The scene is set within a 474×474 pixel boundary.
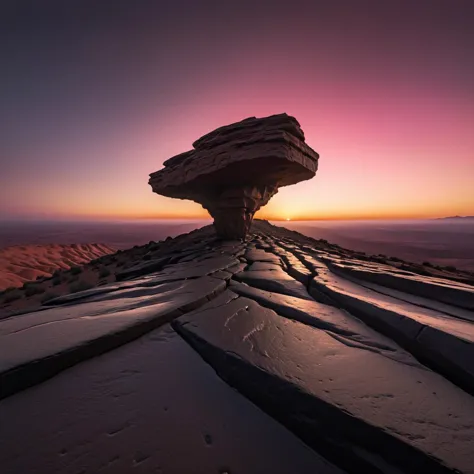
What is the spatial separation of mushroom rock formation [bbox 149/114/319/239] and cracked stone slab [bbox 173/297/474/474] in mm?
4726

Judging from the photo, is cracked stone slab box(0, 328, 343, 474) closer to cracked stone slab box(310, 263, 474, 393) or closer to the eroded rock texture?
the eroded rock texture

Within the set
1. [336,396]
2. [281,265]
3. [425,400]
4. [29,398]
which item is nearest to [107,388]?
[29,398]

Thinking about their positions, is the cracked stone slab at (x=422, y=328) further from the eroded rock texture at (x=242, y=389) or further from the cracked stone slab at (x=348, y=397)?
the cracked stone slab at (x=348, y=397)

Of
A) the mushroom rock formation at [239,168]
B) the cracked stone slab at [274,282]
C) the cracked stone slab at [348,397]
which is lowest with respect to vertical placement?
the cracked stone slab at [348,397]

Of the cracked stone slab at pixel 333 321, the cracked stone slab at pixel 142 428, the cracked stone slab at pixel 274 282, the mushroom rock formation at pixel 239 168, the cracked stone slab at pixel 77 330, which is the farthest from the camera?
the mushroom rock formation at pixel 239 168

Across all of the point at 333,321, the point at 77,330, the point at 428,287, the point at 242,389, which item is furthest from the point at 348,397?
the point at 428,287

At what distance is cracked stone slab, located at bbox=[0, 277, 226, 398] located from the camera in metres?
1.18

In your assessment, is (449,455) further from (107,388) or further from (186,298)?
(186,298)

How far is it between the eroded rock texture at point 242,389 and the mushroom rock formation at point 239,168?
4.49 meters

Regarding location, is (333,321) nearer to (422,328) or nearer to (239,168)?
(422,328)

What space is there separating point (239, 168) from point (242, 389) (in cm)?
564

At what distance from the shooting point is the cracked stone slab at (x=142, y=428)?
0.79 meters

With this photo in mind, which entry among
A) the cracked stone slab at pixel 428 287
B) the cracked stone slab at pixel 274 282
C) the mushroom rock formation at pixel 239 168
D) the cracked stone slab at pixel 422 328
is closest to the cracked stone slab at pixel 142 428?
the cracked stone slab at pixel 422 328

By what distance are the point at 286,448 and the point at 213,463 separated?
0.92 feet
